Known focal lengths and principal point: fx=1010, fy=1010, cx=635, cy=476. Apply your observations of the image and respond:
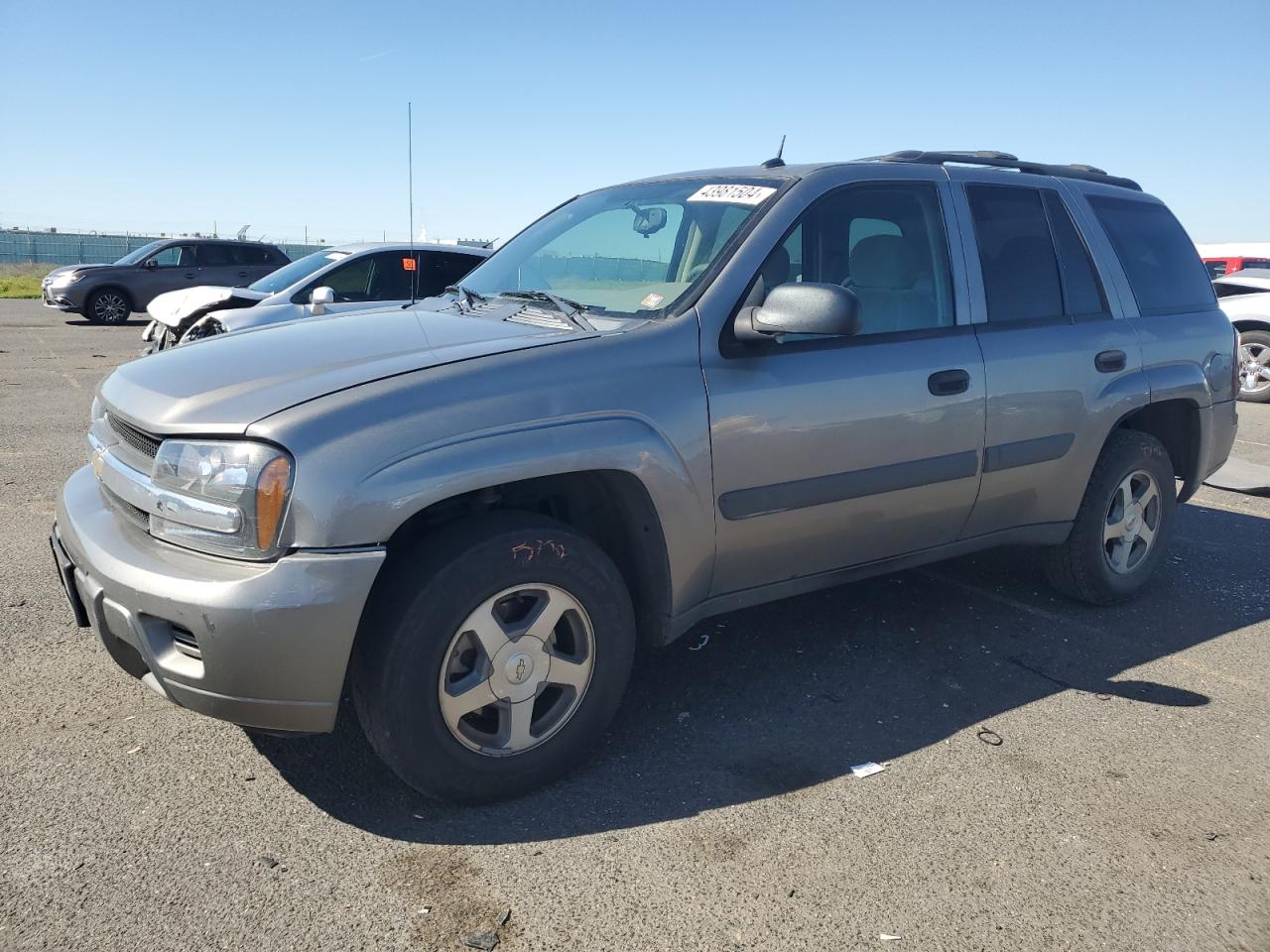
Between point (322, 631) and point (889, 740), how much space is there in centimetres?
188

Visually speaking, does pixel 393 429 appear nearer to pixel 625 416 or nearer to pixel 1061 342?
pixel 625 416

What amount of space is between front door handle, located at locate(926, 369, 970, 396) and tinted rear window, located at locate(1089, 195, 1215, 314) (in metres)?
1.35

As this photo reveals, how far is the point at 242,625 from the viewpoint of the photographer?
95.7 inches

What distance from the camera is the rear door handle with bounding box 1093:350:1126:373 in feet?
13.8

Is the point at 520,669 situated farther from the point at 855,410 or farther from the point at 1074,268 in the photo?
the point at 1074,268

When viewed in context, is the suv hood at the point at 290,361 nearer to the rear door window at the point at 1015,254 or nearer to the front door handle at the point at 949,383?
the front door handle at the point at 949,383

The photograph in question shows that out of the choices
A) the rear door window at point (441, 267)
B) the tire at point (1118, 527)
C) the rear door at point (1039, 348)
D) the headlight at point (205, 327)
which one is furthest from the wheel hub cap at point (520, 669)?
the rear door window at point (441, 267)

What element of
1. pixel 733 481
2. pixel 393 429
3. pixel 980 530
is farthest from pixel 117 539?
pixel 980 530

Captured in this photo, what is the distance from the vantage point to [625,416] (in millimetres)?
2918

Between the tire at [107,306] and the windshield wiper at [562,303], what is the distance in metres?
16.8

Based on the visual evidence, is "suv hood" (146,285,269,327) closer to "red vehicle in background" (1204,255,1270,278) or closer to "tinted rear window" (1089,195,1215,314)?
"tinted rear window" (1089,195,1215,314)

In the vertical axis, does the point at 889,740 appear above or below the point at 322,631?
below

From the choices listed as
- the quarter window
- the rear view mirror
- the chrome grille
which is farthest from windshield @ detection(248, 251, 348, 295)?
the quarter window

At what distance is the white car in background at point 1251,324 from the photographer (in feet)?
38.4
